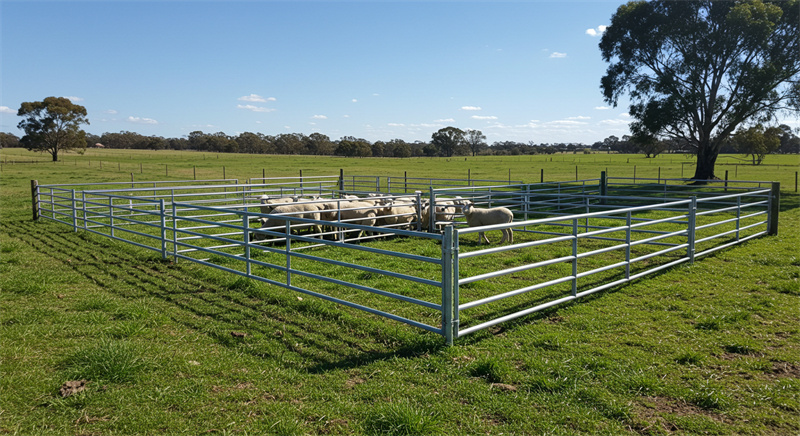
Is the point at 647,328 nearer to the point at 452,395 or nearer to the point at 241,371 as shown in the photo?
the point at 452,395

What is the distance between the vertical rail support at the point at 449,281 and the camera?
15.8 feet

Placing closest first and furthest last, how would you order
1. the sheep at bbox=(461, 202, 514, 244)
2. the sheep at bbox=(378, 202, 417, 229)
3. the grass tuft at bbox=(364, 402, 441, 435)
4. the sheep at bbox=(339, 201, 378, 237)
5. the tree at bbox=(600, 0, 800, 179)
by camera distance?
1. the grass tuft at bbox=(364, 402, 441, 435)
2. the sheep at bbox=(461, 202, 514, 244)
3. the sheep at bbox=(339, 201, 378, 237)
4. the sheep at bbox=(378, 202, 417, 229)
5. the tree at bbox=(600, 0, 800, 179)

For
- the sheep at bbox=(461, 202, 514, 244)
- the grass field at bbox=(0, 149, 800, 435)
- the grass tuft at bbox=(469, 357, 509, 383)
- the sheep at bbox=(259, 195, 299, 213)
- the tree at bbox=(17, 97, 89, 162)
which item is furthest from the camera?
the tree at bbox=(17, 97, 89, 162)

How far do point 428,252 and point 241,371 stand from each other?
5691 mm

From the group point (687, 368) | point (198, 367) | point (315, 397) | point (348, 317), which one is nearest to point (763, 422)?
point (687, 368)

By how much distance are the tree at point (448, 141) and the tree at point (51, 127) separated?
75.9m

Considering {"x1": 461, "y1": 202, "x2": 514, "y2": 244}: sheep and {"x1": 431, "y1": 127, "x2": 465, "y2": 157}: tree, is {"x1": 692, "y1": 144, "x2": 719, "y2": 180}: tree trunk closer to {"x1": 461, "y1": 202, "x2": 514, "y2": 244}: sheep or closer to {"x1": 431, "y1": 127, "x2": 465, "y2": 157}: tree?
{"x1": 461, "y1": 202, "x2": 514, "y2": 244}: sheep

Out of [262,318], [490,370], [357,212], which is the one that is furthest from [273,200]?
[490,370]

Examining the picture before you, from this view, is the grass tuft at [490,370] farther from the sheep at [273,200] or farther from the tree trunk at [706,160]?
the tree trunk at [706,160]

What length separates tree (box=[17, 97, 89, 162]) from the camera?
62.6 metres

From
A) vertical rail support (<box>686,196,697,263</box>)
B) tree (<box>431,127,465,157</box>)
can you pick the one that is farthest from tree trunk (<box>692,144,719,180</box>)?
tree (<box>431,127,465,157</box>)

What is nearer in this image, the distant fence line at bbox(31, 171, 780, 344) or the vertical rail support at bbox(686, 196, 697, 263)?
the distant fence line at bbox(31, 171, 780, 344)

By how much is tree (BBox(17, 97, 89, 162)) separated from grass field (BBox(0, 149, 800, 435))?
223ft

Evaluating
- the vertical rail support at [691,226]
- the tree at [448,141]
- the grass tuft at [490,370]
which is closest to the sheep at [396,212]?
the vertical rail support at [691,226]
